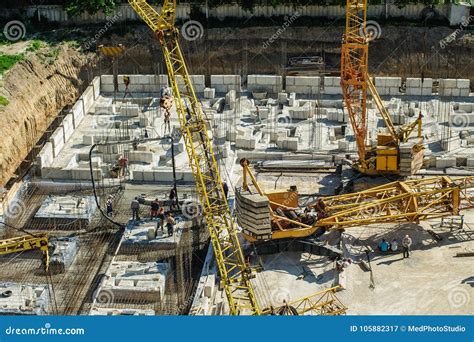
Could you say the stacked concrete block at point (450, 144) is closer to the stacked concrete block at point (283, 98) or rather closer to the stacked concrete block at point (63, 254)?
the stacked concrete block at point (283, 98)

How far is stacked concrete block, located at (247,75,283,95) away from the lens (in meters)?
48.9

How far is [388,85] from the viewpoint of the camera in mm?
48312

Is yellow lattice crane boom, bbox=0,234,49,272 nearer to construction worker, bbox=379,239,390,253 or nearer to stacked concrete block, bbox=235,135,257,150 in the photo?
construction worker, bbox=379,239,390,253

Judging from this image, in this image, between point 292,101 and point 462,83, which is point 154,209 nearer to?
point 292,101

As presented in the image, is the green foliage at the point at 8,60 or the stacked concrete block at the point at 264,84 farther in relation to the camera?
the stacked concrete block at the point at 264,84

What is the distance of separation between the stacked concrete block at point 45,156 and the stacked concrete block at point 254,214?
11.5 metres

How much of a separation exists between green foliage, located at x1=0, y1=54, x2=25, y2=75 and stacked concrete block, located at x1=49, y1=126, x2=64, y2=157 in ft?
17.2

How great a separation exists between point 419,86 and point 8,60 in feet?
70.2

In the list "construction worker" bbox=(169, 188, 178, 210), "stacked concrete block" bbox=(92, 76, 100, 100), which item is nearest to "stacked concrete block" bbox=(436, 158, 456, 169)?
"construction worker" bbox=(169, 188, 178, 210)

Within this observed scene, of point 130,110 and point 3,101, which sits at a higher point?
point 3,101

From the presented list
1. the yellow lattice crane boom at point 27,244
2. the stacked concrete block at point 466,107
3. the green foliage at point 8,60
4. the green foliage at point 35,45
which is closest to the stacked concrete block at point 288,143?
the stacked concrete block at point 466,107

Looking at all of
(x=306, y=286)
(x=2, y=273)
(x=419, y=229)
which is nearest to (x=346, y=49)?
(x=419, y=229)

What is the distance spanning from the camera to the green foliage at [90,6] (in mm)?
53375

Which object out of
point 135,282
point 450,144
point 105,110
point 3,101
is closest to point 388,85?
point 450,144
